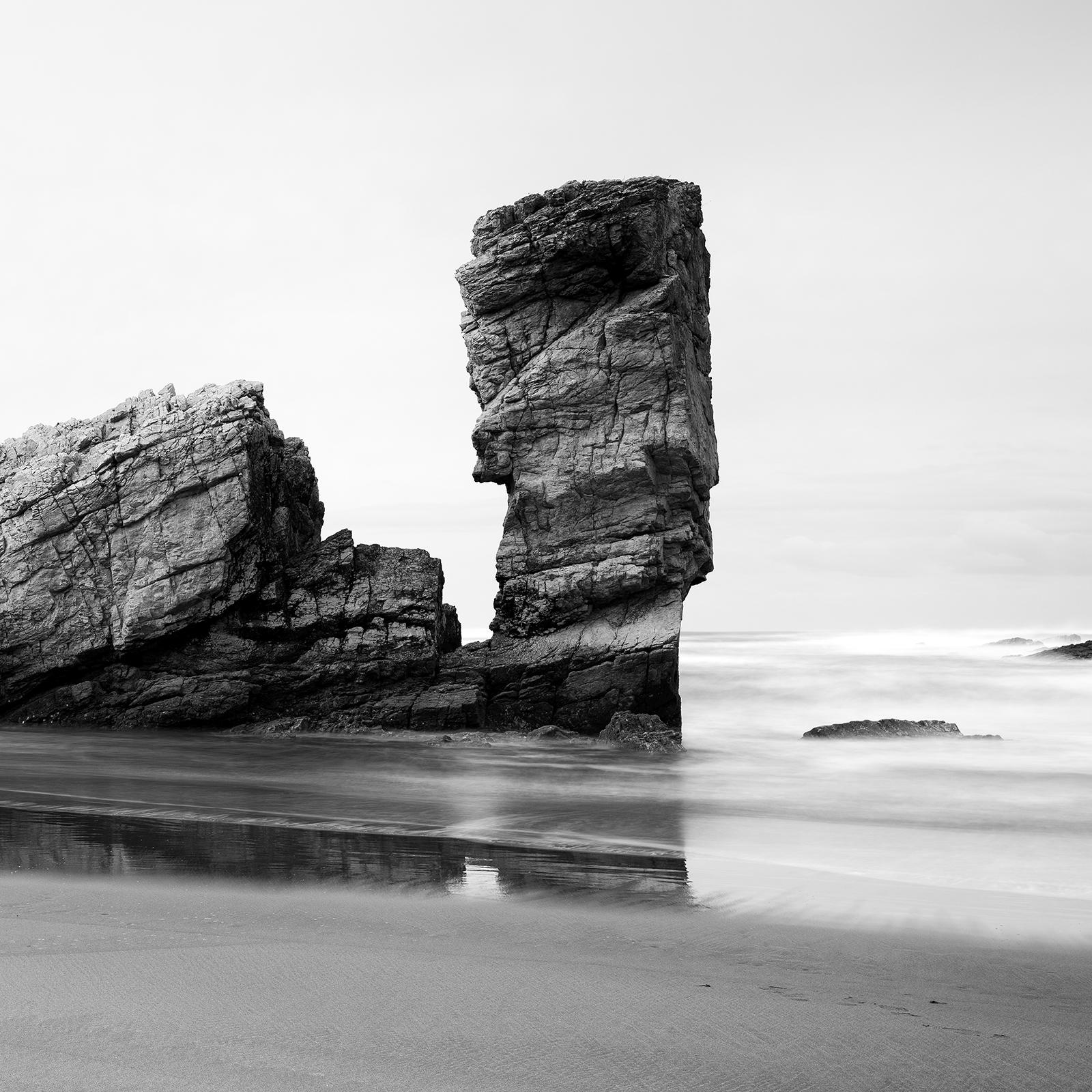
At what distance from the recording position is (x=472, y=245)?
17922mm

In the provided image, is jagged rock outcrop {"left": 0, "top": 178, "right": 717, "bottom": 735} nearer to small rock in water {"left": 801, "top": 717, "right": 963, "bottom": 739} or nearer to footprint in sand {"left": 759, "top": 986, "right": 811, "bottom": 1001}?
small rock in water {"left": 801, "top": 717, "right": 963, "bottom": 739}

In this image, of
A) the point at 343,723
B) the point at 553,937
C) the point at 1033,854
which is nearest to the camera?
the point at 553,937

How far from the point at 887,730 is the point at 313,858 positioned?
1323 cm

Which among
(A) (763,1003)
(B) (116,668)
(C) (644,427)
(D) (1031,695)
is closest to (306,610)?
(B) (116,668)

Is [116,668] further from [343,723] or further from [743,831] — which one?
[743,831]

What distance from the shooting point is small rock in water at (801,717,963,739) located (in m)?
17.3

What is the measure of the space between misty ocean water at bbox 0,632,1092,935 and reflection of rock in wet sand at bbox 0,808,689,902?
73 mm

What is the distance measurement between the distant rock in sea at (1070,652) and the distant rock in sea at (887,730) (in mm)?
17161

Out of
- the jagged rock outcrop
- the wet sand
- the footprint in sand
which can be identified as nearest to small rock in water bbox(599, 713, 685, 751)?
the jagged rock outcrop

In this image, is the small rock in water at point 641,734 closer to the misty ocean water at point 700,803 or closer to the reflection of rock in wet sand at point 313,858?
the misty ocean water at point 700,803

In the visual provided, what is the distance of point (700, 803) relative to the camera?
34.4ft

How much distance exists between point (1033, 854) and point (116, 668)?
1425 cm

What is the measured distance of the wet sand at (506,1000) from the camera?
10.3 ft

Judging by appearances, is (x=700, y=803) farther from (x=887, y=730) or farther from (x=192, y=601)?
(x=192, y=601)
